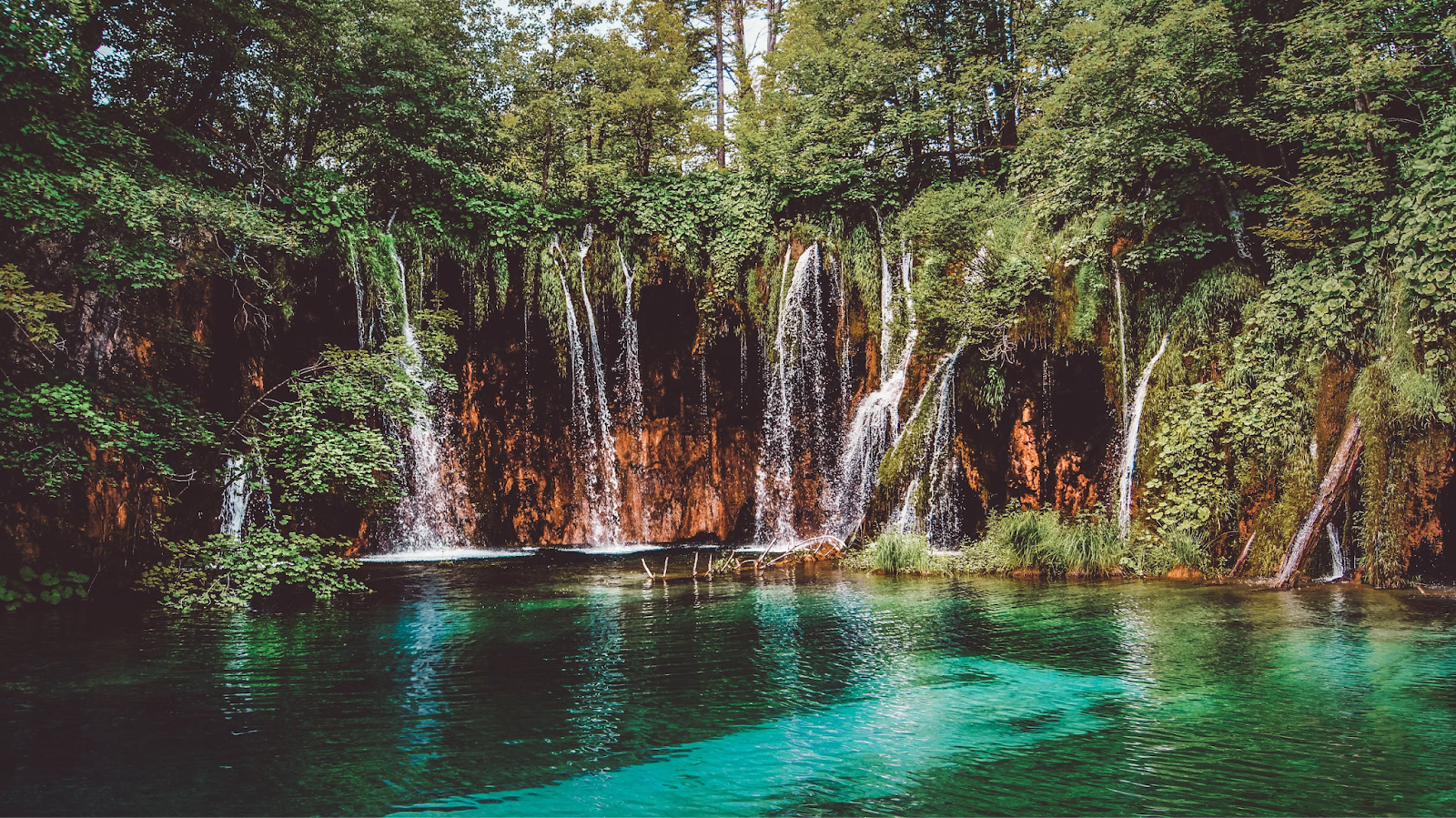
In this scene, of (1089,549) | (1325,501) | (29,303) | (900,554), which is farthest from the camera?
(900,554)

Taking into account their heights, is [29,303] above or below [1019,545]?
above

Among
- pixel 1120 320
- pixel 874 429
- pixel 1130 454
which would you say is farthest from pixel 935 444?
pixel 1120 320

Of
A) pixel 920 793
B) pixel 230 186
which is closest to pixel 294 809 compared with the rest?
pixel 920 793

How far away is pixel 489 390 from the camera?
16719 millimetres

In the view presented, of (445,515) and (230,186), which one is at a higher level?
(230,186)

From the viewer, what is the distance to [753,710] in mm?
4875

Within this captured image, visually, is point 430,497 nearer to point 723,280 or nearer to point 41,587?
point 41,587

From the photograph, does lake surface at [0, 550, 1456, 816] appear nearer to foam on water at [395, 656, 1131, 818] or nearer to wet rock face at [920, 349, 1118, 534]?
foam on water at [395, 656, 1131, 818]

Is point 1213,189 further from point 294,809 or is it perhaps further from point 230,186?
point 230,186

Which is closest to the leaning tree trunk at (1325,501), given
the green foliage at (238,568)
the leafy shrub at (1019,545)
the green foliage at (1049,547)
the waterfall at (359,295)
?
the green foliage at (1049,547)

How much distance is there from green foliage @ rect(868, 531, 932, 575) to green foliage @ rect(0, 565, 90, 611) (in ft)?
32.8

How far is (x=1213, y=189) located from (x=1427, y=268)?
334 cm

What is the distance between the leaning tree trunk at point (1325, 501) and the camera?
8.64 m

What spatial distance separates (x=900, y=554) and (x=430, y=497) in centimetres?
1002
